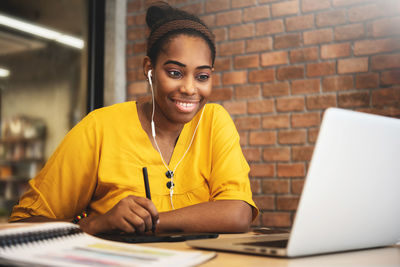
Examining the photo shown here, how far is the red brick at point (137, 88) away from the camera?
2.96m

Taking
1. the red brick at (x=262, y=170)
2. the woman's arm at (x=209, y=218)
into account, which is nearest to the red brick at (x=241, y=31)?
the red brick at (x=262, y=170)

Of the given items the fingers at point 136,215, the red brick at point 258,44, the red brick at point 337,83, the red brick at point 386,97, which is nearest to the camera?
the fingers at point 136,215

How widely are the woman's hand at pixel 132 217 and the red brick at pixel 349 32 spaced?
179cm

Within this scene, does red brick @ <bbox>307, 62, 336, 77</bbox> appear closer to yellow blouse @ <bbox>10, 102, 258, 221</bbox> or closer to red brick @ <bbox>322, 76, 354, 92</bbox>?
red brick @ <bbox>322, 76, 354, 92</bbox>

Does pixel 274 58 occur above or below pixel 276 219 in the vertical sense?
above

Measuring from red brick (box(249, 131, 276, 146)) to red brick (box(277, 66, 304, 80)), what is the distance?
332 millimetres

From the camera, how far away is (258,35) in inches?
103

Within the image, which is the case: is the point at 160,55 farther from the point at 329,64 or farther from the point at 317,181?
the point at 329,64

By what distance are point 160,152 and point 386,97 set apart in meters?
1.39

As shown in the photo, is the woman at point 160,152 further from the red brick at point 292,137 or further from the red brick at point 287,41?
the red brick at point 287,41

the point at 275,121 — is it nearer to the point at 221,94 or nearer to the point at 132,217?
the point at 221,94

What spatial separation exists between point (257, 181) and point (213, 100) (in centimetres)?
58

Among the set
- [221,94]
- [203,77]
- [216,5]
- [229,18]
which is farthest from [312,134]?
[203,77]

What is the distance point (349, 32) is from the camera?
238 cm
